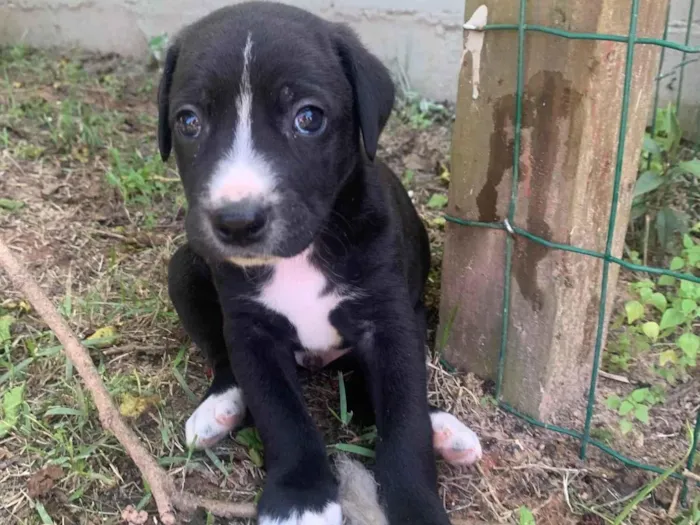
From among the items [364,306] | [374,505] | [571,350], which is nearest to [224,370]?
[364,306]

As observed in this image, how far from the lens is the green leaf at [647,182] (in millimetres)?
2783

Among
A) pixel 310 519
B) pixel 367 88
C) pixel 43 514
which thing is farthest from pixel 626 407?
pixel 43 514

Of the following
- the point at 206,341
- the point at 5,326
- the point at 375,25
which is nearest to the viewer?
the point at 206,341

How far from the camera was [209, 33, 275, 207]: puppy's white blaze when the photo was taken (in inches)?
68.2

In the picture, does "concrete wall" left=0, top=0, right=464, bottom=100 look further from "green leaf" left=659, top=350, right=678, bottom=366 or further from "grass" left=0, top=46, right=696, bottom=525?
"green leaf" left=659, top=350, right=678, bottom=366

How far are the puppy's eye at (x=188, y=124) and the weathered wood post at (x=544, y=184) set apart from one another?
80cm

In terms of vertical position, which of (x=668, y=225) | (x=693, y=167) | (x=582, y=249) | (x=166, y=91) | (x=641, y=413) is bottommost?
(x=641, y=413)

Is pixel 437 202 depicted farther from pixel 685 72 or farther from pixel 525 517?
pixel 525 517

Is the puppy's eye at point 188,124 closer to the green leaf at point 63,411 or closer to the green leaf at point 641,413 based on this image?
the green leaf at point 63,411

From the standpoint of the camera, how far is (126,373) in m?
2.54

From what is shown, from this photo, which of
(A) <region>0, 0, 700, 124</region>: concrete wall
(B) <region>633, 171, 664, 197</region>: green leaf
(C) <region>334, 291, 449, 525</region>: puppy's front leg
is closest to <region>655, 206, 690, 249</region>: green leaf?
(B) <region>633, 171, 664, 197</region>: green leaf

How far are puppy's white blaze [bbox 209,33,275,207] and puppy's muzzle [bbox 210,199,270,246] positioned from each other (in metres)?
0.02

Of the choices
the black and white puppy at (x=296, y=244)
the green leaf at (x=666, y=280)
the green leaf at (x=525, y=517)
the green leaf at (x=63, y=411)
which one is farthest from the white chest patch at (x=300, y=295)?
the green leaf at (x=666, y=280)

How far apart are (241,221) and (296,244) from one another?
0.20 metres
